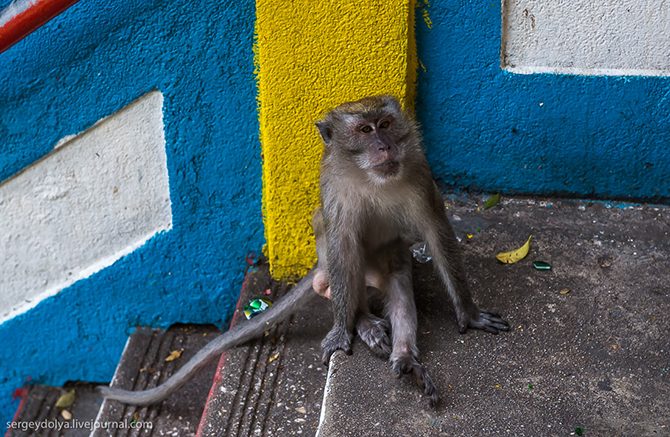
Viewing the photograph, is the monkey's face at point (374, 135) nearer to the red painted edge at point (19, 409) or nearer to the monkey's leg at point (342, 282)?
the monkey's leg at point (342, 282)

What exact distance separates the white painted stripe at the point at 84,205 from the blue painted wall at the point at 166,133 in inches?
2.2

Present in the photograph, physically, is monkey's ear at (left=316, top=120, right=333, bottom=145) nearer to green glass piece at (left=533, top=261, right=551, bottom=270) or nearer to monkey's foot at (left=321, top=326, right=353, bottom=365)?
monkey's foot at (left=321, top=326, right=353, bottom=365)

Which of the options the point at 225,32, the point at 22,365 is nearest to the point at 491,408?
the point at 225,32

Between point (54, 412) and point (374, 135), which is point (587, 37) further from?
point (54, 412)

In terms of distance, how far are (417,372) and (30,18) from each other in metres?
1.73

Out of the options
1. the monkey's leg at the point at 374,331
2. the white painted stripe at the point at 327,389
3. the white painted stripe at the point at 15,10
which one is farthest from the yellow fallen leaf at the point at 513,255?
the white painted stripe at the point at 15,10

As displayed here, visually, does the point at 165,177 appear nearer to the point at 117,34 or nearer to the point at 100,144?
the point at 100,144

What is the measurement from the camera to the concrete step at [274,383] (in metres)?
3.08

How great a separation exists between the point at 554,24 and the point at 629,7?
0.92 feet

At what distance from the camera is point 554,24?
3.50m

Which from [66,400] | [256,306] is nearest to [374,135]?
[256,306]

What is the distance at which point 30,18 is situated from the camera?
118 inches

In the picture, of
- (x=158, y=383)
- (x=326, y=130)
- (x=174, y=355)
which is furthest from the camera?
(x=174, y=355)

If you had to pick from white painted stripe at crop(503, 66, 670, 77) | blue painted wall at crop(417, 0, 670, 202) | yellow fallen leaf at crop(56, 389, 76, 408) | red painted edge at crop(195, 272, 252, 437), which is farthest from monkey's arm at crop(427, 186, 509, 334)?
yellow fallen leaf at crop(56, 389, 76, 408)
